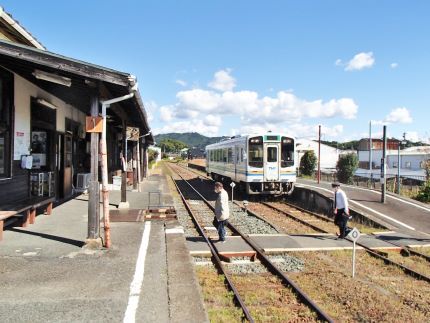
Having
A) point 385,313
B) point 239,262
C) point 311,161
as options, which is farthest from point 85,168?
point 311,161

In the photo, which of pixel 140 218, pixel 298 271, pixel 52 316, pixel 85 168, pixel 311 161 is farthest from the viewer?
pixel 311 161

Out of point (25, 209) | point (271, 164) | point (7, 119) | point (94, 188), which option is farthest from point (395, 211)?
point (7, 119)

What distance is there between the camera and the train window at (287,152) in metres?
17.4

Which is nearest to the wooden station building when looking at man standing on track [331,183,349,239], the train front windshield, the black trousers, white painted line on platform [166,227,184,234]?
white painted line on platform [166,227,184,234]

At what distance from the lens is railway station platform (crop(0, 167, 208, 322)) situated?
4336 millimetres

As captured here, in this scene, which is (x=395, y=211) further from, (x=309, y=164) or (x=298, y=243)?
(x=309, y=164)

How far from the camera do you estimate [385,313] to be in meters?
5.39

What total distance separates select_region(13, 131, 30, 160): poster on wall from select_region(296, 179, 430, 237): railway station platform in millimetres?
9615

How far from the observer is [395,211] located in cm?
1396

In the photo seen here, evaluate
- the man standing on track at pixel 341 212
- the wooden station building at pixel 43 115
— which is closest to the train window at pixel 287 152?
the wooden station building at pixel 43 115

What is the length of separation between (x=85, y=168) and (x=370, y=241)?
37.5ft

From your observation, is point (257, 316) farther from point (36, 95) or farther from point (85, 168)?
point (85, 168)

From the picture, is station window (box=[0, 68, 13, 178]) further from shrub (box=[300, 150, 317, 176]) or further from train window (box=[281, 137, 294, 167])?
shrub (box=[300, 150, 317, 176])

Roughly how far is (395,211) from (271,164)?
202 inches
